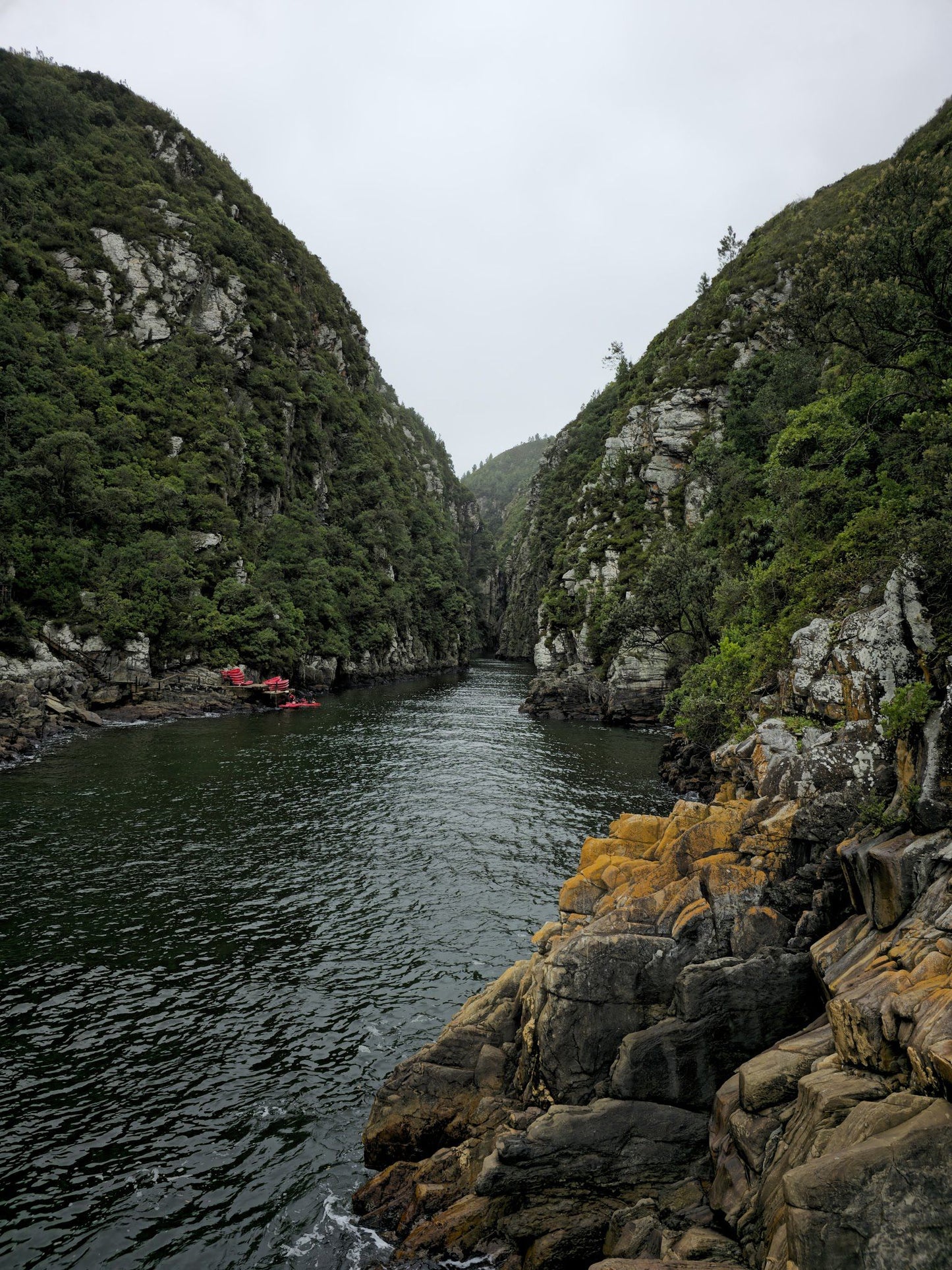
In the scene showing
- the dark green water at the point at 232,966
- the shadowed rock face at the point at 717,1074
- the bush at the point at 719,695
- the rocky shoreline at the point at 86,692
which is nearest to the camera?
the shadowed rock face at the point at 717,1074

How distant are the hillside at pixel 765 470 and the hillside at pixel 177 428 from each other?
2959cm

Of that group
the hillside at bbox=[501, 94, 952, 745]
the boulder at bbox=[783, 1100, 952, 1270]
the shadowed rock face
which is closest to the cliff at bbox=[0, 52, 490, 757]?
the hillside at bbox=[501, 94, 952, 745]

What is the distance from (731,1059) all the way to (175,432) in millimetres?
80889

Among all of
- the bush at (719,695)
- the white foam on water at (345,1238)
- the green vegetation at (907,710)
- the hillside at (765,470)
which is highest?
the hillside at (765,470)

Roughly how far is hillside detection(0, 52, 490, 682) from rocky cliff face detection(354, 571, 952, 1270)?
51090mm

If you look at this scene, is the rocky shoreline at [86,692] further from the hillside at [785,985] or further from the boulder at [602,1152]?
the boulder at [602,1152]

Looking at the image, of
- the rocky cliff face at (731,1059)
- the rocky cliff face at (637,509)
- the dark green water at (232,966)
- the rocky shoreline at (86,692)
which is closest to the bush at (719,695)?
the dark green water at (232,966)

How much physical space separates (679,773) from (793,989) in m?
25.4

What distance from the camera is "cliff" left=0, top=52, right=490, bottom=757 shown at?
188ft

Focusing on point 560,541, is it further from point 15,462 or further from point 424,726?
point 15,462

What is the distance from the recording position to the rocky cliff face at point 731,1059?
6551mm

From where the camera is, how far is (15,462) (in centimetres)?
5628

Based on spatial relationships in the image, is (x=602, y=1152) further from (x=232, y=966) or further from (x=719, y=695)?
(x=719, y=695)

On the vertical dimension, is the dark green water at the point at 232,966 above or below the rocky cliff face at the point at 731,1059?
below
